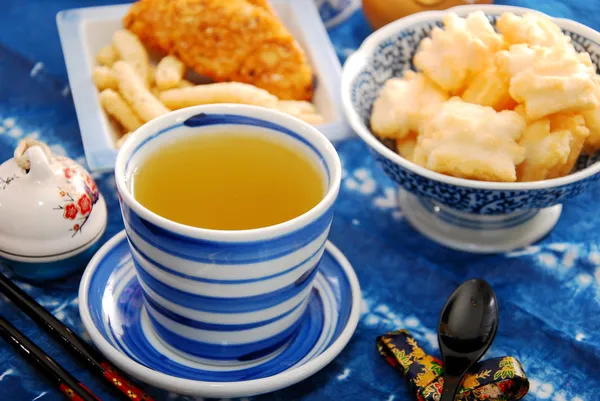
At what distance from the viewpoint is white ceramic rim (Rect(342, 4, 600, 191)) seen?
23.4 inches

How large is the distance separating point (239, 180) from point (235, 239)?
0.12 meters

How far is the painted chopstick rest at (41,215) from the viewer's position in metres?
0.59

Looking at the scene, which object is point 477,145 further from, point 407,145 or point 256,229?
point 256,229

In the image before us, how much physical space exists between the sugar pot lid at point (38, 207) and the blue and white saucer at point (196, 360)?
35 millimetres

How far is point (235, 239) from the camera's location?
0.44 metres

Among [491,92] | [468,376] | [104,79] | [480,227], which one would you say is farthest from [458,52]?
[104,79]

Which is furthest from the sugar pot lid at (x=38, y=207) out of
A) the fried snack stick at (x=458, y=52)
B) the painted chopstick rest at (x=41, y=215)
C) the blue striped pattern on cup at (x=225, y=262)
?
the fried snack stick at (x=458, y=52)

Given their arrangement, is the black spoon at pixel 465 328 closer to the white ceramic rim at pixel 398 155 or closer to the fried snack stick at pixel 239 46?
the white ceramic rim at pixel 398 155

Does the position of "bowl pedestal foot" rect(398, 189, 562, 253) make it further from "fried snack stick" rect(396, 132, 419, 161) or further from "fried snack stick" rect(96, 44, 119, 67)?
"fried snack stick" rect(96, 44, 119, 67)

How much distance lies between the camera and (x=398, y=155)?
A: 0.66 m

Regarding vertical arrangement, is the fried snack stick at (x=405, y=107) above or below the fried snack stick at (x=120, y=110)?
above

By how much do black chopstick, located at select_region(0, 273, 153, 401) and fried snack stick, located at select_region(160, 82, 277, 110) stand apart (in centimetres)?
29

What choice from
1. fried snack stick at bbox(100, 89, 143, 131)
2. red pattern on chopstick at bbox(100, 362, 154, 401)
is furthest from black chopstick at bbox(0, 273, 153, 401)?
fried snack stick at bbox(100, 89, 143, 131)

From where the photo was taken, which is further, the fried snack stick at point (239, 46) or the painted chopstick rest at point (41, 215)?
the fried snack stick at point (239, 46)
